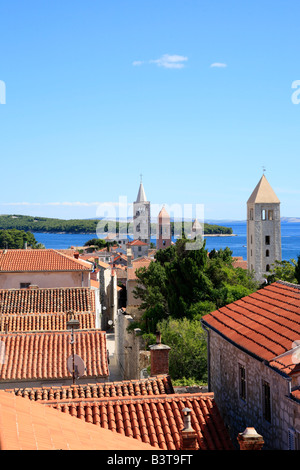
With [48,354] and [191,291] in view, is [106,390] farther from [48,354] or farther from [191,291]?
[191,291]

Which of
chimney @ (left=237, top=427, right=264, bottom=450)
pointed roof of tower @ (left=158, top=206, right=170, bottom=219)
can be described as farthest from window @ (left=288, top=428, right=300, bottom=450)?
pointed roof of tower @ (left=158, top=206, right=170, bottom=219)

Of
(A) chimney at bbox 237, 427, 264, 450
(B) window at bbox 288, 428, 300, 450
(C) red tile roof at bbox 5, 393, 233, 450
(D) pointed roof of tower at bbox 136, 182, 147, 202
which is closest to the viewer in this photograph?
(A) chimney at bbox 237, 427, 264, 450

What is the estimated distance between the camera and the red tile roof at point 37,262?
1163 inches

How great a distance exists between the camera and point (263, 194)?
8050 centimetres

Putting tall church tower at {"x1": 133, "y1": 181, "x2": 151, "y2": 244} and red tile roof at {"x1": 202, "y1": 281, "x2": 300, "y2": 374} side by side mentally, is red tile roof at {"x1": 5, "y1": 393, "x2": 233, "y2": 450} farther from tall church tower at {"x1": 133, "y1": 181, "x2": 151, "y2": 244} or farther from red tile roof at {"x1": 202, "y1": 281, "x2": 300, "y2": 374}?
tall church tower at {"x1": 133, "y1": 181, "x2": 151, "y2": 244}

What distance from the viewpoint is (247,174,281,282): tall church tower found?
79875 millimetres

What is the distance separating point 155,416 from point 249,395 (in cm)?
214

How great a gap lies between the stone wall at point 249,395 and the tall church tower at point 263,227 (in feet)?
224

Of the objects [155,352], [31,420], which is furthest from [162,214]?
[31,420]

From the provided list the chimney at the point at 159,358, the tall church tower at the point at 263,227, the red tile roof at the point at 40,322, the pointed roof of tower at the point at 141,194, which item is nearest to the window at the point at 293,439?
the chimney at the point at 159,358

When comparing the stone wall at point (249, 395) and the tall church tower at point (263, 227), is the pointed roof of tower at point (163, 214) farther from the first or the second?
the stone wall at point (249, 395)

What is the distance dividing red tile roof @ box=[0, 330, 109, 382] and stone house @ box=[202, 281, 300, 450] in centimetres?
343

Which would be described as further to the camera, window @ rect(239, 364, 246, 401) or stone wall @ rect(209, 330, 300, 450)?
window @ rect(239, 364, 246, 401)
